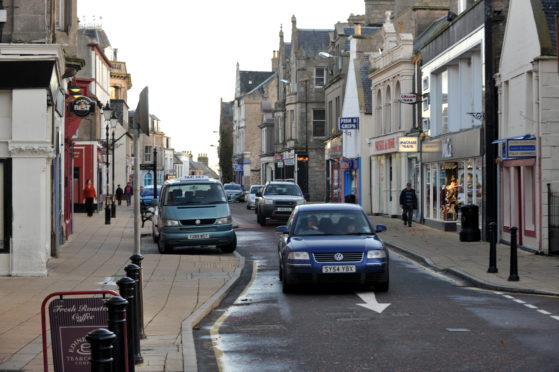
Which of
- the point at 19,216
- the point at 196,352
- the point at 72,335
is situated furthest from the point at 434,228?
the point at 72,335

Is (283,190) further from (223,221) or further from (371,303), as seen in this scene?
(371,303)

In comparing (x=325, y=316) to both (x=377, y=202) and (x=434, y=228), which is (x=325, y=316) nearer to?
(x=434, y=228)

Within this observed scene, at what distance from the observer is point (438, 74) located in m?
36.1

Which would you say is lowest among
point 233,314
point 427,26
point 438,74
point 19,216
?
point 233,314

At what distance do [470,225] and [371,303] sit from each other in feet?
46.9

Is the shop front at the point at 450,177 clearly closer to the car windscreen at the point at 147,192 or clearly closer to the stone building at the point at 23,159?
the stone building at the point at 23,159

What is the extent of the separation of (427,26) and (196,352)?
111ft

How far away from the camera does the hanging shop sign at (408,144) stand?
126ft

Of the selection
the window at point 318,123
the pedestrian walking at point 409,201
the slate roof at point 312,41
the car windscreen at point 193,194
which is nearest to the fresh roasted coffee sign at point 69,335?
the car windscreen at point 193,194

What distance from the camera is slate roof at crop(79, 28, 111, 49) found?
7519 centimetres

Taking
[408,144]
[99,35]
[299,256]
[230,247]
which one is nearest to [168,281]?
[299,256]

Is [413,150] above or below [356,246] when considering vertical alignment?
above

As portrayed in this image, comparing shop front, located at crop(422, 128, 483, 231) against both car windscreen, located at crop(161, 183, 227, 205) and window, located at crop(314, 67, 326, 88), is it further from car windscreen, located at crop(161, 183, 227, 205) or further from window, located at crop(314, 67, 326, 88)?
window, located at crop(314, 67, 326, 88)

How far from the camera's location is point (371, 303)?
46.0 feet
